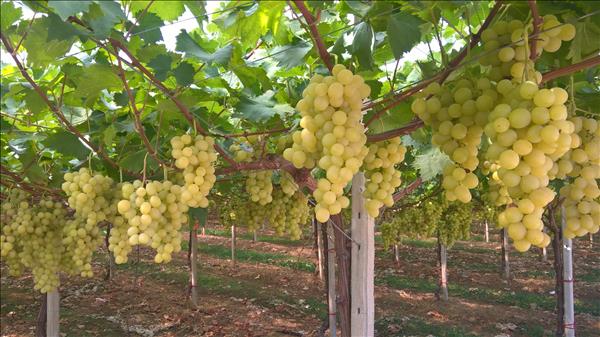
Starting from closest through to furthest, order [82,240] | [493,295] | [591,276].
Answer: [82,240] < [493,295] < [591,276]

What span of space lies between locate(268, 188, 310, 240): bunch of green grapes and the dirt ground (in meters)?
1.38

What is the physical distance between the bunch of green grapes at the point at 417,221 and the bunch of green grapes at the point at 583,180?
244 inches

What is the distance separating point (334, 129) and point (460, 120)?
1.21 feet

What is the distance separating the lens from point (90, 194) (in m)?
2.38

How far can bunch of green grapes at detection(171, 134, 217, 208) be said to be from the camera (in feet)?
6.12

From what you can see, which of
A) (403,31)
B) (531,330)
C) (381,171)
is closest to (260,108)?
(381,171)

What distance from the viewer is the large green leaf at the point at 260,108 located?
200 cm

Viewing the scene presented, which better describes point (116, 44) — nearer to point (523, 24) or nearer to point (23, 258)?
point (523, 24)

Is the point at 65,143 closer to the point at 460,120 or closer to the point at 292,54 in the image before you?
the point at 292,54

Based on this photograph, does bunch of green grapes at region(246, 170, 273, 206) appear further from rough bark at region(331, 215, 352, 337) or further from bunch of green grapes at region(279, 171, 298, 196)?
rough bark at region(331, 215, 352, 337)

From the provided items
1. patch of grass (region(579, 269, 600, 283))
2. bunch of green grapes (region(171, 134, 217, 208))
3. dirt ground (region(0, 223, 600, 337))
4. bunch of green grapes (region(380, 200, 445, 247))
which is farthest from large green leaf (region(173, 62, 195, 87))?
patch of grass (region(579, 269, 600, 283))

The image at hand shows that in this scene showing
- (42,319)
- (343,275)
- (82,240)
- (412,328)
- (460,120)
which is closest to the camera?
(460,120)

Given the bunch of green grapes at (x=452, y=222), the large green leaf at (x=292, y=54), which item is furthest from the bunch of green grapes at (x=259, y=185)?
the bunch of green grapes at (x=452, y=222)

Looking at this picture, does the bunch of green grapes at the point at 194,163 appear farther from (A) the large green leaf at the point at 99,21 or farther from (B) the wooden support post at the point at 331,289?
(B) the wooden support post at the point at 331,289
